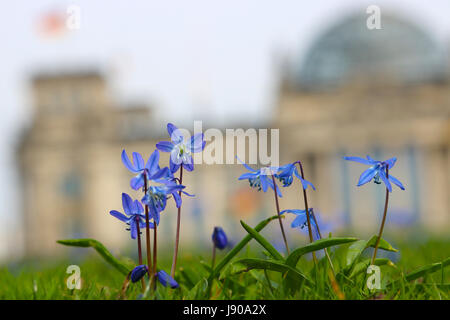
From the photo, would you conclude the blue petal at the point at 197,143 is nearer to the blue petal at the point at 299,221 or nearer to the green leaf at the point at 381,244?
the blue petal at the point at 299,221

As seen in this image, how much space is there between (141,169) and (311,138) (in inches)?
1157

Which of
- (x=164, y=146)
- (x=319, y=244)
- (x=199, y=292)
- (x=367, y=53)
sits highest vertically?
(x=367, y=53)

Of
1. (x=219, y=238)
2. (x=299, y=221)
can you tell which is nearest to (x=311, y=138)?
(x=219, y=238)

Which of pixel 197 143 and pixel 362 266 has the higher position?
pixel 197 143

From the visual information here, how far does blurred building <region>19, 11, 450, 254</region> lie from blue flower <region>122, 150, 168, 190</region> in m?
26.0

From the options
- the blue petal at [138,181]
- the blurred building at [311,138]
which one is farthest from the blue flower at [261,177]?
the blurred building at [311,138]

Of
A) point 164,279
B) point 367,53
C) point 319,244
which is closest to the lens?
point 319,244

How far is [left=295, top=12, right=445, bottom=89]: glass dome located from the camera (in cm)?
3319

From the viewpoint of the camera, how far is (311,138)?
30.6 m

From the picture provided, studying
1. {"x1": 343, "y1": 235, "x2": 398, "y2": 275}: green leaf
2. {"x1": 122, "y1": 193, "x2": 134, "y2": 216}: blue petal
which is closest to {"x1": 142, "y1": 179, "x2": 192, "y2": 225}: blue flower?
{"x1": 122, "y1": 193, "x2": 134, "y2": 216}: blue petal

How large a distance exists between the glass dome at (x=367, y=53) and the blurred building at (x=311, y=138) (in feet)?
0.16

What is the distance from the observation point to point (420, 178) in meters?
30.2

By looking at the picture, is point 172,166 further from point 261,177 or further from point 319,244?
point 319,244

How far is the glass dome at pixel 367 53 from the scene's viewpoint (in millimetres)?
33188
